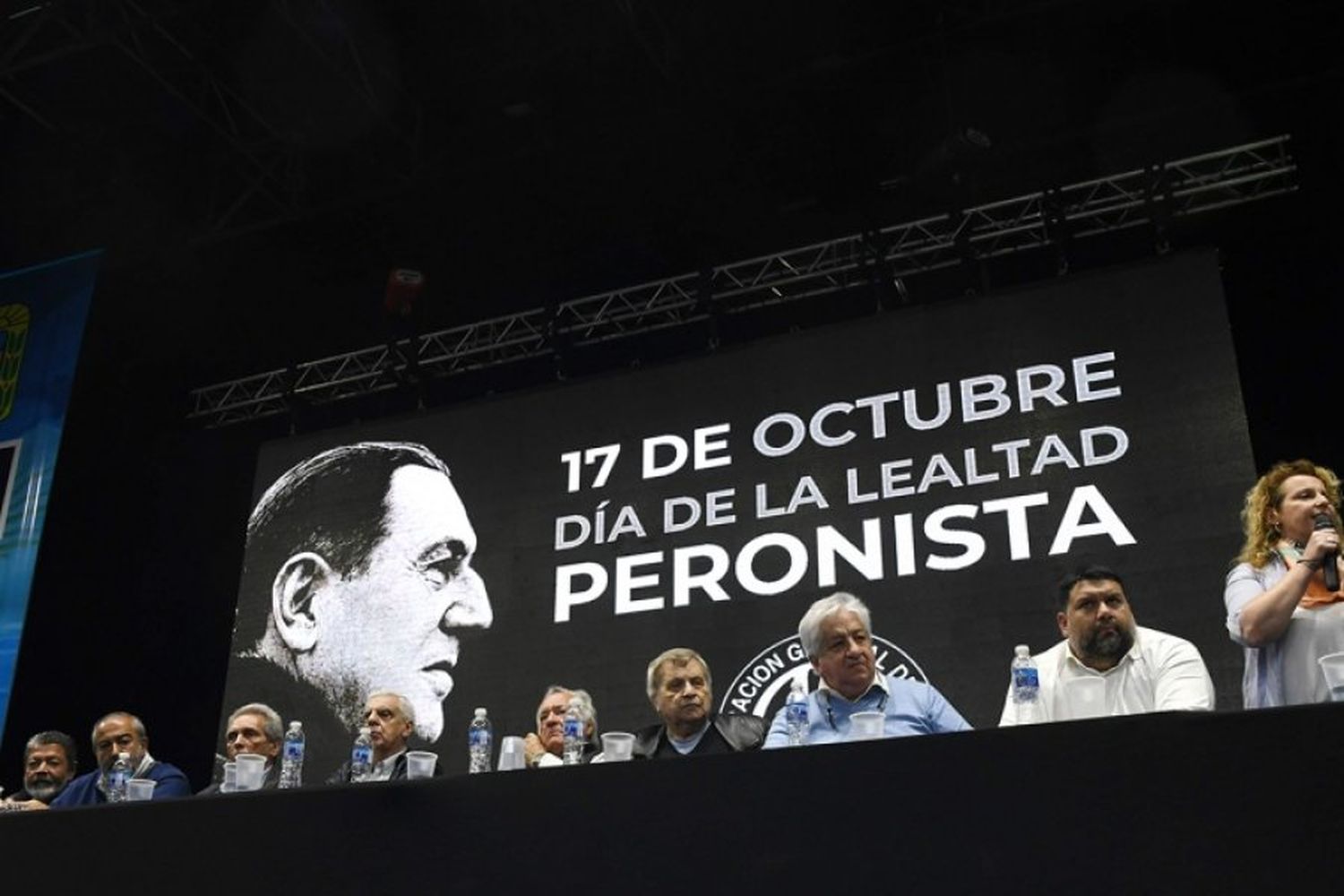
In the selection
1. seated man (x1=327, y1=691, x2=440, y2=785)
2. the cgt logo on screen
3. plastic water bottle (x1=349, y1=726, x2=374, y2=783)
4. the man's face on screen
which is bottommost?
plastic water bottle (x1=349, y1=726, x2=374, y2=783)

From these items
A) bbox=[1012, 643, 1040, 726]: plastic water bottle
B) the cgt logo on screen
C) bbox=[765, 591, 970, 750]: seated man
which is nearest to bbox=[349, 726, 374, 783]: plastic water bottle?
bbox=[765, 591, 970, 750]: seated man

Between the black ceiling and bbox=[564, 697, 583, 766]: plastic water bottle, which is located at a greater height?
the black ceiling

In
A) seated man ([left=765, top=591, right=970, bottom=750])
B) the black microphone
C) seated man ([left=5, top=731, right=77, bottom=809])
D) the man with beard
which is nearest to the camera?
the black microphone

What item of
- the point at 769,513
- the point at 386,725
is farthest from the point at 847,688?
the point at 769,513

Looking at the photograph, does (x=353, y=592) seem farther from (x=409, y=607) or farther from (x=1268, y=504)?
(x=1268, y=504)

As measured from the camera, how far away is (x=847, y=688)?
2656 millimetres

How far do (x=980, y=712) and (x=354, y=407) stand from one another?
13.1 feet

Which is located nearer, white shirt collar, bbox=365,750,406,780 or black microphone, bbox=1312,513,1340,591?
black microphone, bbox=1312,513,1340,591

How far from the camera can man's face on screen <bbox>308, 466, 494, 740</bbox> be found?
586cm

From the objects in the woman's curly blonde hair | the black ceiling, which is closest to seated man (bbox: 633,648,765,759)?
the woman's curly blonde hair

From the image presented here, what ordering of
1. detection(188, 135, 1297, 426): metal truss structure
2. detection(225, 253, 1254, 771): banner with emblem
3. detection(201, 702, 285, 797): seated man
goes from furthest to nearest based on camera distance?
1. detection(188, 135, 1297, 426): metal truss structure
2. detection(225, 253, 1254, 771): banner with emblem
3. detection(201, 702, 285, 797): seated man

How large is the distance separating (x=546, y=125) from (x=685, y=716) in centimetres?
387

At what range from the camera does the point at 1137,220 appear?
18.8ft

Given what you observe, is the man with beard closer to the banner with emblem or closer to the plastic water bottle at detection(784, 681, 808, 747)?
the plastic water bottle at detection(784, 681, 808, 747)
